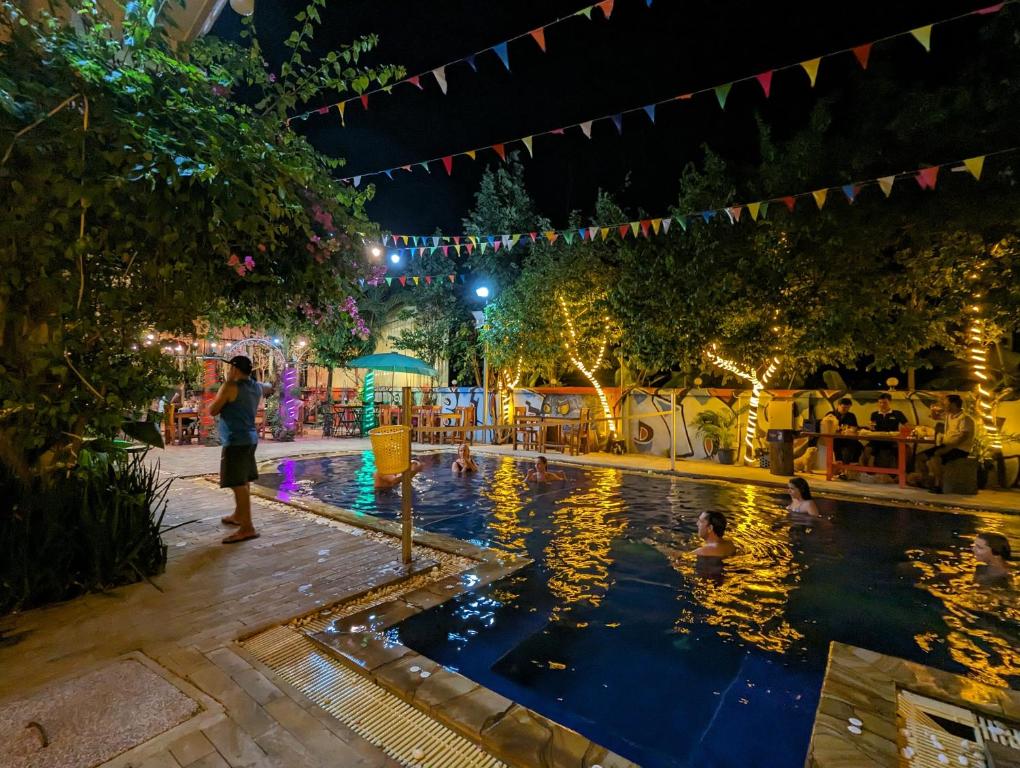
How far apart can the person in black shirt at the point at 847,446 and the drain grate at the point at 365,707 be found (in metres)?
12.0

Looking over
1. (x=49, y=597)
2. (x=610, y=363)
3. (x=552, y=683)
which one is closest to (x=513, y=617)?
(x=552, y=683)

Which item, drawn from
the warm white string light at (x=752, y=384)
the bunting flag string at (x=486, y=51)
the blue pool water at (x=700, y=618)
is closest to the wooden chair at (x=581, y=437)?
the warm white string light at (x=752, y=384)

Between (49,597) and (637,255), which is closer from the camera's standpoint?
(49,597)

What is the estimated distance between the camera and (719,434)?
14.5 meters

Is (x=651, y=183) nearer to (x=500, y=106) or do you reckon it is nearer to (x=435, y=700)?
(x=500, y=106)

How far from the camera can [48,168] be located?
345 cm

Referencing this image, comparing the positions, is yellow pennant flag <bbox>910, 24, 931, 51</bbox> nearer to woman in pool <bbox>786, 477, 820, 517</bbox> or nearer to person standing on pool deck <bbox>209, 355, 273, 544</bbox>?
woman in pool <bbox>786, 477, 820, 517</bbox>

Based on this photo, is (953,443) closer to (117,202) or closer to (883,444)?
(883,444)

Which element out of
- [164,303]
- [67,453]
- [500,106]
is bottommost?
[67,453]

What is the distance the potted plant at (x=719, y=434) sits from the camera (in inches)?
552

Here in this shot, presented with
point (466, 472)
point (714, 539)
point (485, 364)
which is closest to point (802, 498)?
point (714, 539)

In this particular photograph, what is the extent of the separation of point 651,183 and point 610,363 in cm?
615

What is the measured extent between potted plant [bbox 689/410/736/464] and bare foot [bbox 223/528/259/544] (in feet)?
39.1

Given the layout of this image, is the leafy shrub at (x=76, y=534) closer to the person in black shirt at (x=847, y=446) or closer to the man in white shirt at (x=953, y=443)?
the man in white shirt at (x=953, y=443)
